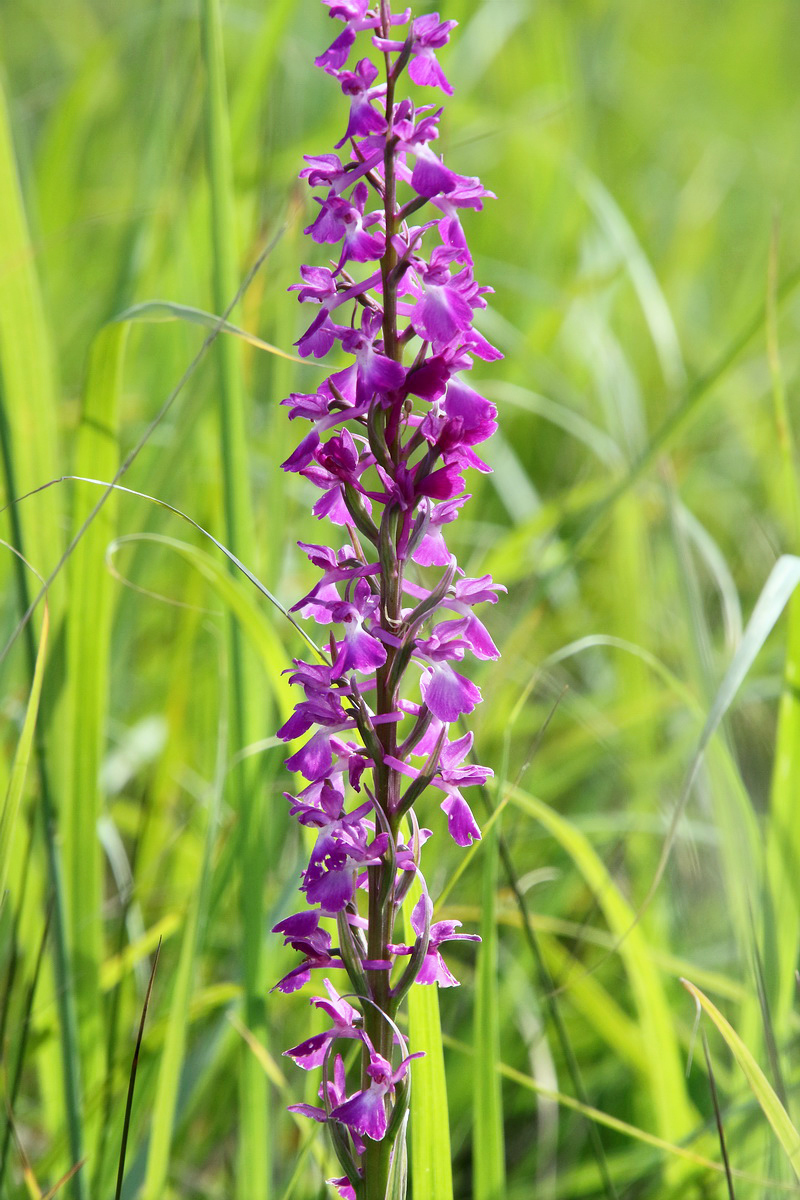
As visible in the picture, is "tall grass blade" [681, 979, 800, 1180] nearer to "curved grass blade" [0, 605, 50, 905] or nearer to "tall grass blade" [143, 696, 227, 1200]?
"tall grass blade" [143, 696, 227, 1200]

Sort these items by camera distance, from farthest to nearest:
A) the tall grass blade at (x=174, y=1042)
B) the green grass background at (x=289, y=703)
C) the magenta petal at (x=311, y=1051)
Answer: the green grass background at (x=289, y=703) → the tall grass blade at (x=174, y=1042) → the magenta petal at (x=311, y=1051)

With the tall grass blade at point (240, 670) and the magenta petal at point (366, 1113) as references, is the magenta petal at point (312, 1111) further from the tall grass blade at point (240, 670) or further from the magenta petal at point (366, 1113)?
the tall grass blade at point (240, 670)

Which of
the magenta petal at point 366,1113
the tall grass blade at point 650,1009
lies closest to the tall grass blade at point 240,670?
the tall grass blade at point 650,1009

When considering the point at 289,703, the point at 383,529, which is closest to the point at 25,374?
the point at 289,703

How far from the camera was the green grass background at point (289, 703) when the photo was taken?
1523 mm

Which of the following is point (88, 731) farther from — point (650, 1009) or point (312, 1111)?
point (650, 1009)

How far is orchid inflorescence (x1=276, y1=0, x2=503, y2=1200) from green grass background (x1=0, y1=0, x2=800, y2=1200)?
0.74ft

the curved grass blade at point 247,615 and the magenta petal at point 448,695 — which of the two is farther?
the curved grass blade at point 247,615

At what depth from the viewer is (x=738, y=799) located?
1.55m

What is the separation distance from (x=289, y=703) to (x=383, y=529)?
58 cm

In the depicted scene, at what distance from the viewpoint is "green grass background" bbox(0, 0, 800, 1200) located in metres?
1.52

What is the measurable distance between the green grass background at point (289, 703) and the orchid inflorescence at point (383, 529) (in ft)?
0.74

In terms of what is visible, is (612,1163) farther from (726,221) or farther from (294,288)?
(726,221)

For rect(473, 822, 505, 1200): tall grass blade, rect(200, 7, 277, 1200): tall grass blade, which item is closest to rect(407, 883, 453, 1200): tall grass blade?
rect(473, 822, 505, 1200): tall grass blade
